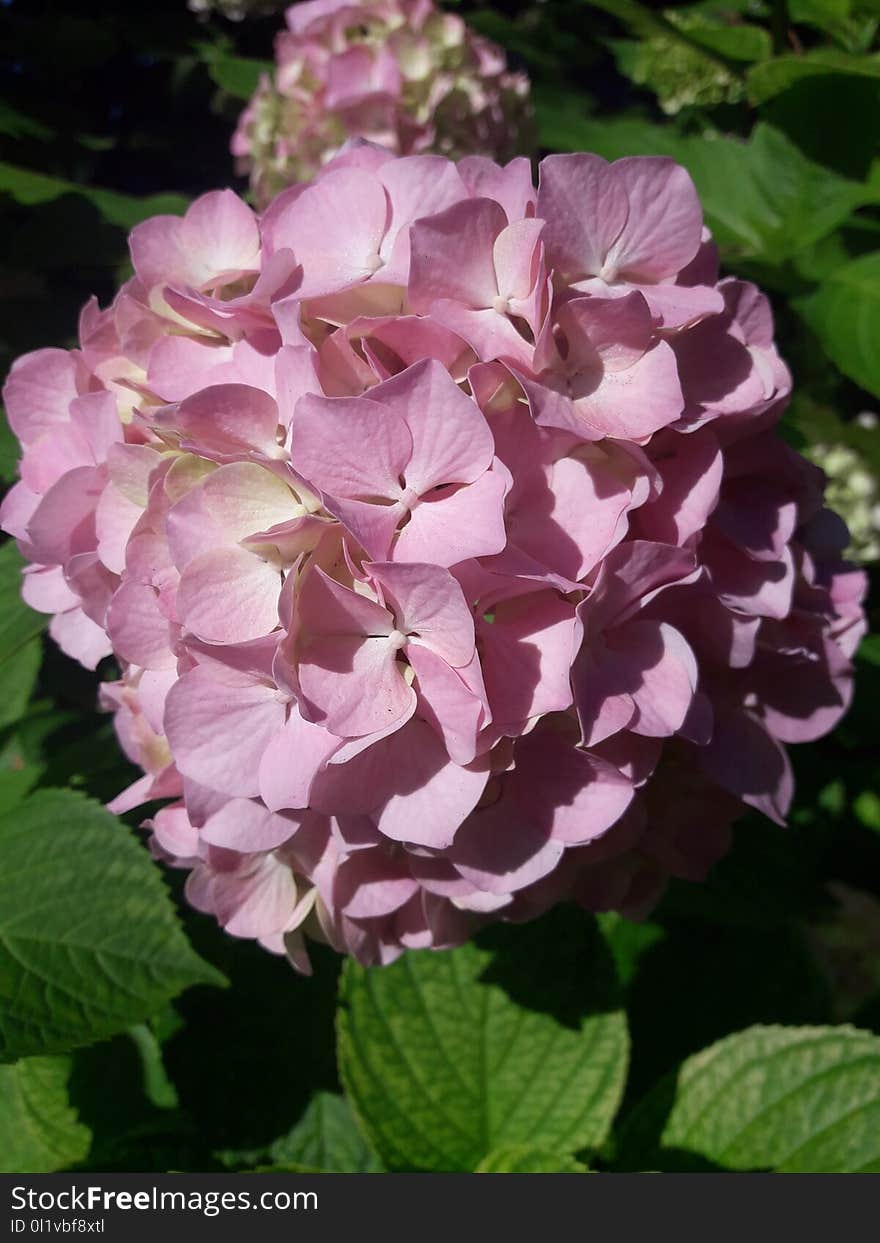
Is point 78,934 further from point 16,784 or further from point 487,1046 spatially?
point 487,1046

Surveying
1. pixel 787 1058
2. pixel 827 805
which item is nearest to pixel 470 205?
pixel 787 1058

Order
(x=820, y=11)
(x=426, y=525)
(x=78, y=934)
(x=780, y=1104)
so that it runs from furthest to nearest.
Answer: (x=820, y=11) < (x=780, y=1104) < (x=78, y=934) < (x=426, y=525)

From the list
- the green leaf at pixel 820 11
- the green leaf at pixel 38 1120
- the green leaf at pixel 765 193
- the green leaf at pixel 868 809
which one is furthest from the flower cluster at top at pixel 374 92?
the green leaf at pixel 38 1120

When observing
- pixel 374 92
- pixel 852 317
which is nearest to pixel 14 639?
pixel 852 317

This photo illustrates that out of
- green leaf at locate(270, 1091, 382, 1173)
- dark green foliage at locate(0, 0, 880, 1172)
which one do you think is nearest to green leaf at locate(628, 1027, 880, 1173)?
dark green foliage at locate(0, 0, 880, 1172)

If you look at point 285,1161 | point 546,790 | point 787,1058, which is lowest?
point 285,1161

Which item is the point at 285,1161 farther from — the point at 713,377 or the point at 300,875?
the point at 713,377
